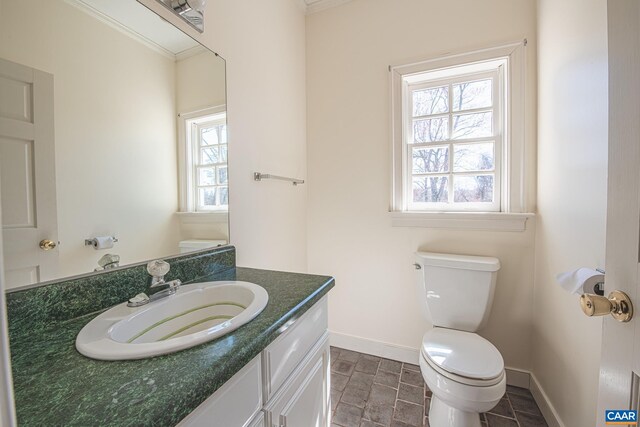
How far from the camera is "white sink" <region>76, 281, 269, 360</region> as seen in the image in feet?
1.86

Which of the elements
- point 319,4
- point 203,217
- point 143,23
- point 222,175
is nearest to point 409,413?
point 203,217

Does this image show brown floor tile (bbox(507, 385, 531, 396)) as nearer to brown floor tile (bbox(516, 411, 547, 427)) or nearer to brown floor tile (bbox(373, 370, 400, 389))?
brown floor tile (bbox(516, 411, 547, 427))

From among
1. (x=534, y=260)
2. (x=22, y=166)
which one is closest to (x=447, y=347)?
(x=534, y=260)

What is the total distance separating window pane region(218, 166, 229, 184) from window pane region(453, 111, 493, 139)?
1.52m

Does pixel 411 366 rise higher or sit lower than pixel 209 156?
lower

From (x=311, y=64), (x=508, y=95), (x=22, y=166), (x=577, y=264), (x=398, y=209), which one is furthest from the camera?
(x=311, y=64)

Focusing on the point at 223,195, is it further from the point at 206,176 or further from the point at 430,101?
the point at 430,101

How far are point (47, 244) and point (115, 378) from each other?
49 centimetres

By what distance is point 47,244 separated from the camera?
72cm

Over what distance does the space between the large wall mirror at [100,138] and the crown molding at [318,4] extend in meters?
1.23

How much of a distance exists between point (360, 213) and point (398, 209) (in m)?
0.28

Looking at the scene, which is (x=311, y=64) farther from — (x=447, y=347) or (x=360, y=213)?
(x=447, y=347)

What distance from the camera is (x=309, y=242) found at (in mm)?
2117

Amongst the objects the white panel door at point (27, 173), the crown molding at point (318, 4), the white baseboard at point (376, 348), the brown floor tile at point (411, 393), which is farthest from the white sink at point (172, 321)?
the crown molding at point (318, 4)
